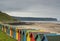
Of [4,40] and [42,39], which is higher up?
[42,39]

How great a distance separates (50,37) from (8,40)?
12.3 m

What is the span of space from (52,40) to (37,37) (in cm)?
203

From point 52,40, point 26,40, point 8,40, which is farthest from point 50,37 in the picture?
point 8,40

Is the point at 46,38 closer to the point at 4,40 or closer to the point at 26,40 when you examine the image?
the point at 26,40

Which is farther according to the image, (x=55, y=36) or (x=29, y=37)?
(x=29, y=37)

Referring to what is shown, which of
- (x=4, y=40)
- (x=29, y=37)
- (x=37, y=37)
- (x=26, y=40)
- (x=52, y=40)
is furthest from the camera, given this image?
(x=4, y=40)

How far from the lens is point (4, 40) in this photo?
1083 inches

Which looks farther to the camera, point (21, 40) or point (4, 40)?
point (4, 40)

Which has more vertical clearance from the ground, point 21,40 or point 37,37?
point 37,37

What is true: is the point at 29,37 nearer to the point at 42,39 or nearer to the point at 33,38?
the point at 33,38

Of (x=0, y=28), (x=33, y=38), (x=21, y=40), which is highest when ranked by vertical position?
(x=33, y=38)

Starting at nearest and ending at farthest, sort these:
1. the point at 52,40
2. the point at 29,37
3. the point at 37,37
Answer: the point at 52,40, the point at 37,37, the point at 29,37

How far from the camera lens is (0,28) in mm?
43062

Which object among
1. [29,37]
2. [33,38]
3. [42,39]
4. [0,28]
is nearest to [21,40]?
[29,37]
